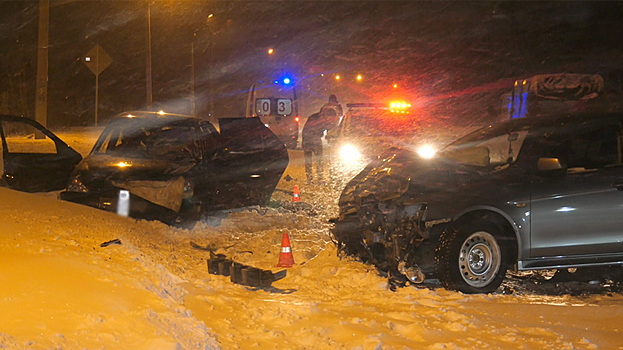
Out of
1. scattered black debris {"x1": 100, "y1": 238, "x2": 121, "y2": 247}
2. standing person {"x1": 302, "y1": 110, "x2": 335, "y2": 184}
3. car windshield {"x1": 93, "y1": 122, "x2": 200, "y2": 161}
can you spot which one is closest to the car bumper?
car windshield {"x1": 93, "y1": 122, "x2": 200, "y2": 161}

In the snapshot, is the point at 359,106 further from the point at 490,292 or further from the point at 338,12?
the point at 338,12

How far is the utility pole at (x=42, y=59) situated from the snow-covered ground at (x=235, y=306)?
12.0 m

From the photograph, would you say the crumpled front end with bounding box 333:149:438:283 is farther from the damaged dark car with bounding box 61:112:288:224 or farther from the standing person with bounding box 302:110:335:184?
the standing person with bounding box 302:110:335:184

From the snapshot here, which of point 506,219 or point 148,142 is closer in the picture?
point 506,219

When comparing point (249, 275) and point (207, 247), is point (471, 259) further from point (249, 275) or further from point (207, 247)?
point (207, 247)

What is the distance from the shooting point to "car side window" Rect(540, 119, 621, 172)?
6.52 meters

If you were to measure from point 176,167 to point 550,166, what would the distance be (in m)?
5.69

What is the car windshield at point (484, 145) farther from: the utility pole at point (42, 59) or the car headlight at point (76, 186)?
the utility pole at point (42, 59)

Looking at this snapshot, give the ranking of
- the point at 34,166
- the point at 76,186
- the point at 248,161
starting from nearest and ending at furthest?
the point at 76,186 → the point at 248,161 → the point at 34,166

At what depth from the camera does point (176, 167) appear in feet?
33.0

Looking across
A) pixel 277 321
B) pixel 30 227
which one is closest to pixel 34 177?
pixel 30 227

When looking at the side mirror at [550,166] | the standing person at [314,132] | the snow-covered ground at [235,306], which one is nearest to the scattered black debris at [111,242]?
the snow-covered ground at [235,306]

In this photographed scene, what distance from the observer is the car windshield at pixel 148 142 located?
10.5 m

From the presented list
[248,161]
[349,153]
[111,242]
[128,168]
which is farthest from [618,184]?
[349,153]
